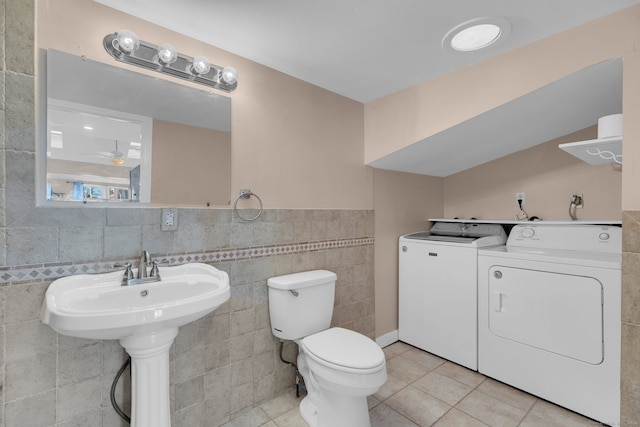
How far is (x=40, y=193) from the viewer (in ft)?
3.98

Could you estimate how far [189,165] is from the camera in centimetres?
158

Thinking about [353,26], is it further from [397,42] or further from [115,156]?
[115,156]

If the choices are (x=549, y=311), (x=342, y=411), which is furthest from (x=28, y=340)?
(x=549, y=311)

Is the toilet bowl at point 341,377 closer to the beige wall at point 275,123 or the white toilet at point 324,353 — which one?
the white toilet at point 324,353

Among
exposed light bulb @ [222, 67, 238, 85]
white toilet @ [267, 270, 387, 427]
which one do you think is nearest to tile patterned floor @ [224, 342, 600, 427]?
white toilet @ [267, 270, 387, 427]

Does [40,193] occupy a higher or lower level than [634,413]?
higher

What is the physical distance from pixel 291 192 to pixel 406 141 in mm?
958

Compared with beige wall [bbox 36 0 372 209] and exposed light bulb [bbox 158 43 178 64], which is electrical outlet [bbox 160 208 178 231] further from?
exposed light bulb [bbox 158 43 178 64]

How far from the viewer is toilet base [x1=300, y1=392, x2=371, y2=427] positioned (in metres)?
1.51

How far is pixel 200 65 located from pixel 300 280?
132 cm

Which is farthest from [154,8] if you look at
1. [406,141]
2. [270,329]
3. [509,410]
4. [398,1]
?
[509,410]

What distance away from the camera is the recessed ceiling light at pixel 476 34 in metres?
1.44

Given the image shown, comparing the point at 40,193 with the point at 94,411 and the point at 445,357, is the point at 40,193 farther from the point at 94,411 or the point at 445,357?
the point at 445,357

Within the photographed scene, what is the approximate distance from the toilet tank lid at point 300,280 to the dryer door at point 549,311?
47.7 inches
